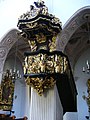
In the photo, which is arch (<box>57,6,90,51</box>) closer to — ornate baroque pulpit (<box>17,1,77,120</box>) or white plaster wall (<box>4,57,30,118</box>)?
ornate baroque pulpit (<box>17,1,77,120</box>)

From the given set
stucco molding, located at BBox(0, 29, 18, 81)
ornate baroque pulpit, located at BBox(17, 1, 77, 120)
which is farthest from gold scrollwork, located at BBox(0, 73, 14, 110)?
ornate baroque pulpit, located at BBox(17, 1, 77, 120)

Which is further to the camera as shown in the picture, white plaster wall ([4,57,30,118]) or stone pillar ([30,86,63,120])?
white plaster wall ([4,57,30,118])

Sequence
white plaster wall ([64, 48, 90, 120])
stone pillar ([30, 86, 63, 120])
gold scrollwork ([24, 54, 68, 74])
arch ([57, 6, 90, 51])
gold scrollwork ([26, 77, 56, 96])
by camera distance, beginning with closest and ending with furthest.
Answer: gold scrollwork ([24, 54, 68, 74]), gold scrollwork ([26, 77, 56, 96]), stone pillar ([30, 86, 63, 120]), arch ([57, 6, 90, 51]), white plaster wall ([64, 48, 90, 120])

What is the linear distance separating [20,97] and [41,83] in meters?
7.01

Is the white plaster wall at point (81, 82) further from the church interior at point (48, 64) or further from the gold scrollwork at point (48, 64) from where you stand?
the gold scrollwork at point (48, 64)

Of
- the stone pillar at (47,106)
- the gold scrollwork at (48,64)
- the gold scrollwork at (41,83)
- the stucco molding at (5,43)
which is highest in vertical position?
the stucco molding at (5,43)

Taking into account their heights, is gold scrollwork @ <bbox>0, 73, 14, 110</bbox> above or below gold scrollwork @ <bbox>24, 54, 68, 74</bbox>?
below

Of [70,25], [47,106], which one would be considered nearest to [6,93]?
[47,106]

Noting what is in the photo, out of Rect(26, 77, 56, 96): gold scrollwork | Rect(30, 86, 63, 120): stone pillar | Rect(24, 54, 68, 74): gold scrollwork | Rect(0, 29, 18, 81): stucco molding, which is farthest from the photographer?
Rect(0, 29, 18, 81): stucco molding

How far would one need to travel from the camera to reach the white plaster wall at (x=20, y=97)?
41.7 ft

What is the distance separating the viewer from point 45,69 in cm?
608

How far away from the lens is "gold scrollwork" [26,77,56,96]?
6293 mm

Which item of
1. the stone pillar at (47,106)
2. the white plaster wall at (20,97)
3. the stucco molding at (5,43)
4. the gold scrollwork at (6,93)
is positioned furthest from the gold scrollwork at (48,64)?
the white plaster wall at (20,97)

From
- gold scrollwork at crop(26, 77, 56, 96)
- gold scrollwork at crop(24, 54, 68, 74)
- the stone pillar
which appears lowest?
the stone pillar
